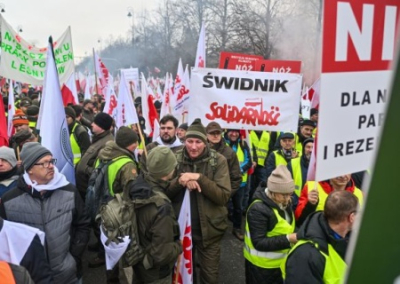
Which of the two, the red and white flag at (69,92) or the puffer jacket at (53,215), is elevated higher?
the red and white flag at (69,92)

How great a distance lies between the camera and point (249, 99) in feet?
13.1

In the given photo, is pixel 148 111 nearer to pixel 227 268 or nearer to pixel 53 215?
pixel 227 268

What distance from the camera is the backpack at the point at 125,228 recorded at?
2568 millimetres

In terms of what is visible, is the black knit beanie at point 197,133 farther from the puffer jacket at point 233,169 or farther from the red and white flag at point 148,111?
the red and white flag at point 148,111

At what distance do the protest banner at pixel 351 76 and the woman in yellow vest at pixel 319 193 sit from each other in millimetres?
1604

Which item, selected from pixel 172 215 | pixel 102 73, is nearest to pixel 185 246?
pixel 172 215

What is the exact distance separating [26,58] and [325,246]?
6895mm

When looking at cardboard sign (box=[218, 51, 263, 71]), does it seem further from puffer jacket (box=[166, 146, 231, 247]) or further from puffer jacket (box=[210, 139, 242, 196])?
puffer jacket (box=[166, 146, 231, 247])

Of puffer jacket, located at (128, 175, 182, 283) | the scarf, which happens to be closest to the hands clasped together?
puffer jacket, located at (128, 175, 182, 283)

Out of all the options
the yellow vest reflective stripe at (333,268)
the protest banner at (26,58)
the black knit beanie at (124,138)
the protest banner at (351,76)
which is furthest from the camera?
the protest banner at (26,58)

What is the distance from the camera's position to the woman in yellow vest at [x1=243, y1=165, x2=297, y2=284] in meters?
2.79

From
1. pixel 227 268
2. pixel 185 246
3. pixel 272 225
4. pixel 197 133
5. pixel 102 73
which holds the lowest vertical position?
pixel 227 268

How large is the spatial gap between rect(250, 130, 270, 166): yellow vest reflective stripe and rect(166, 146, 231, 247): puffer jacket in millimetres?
2856

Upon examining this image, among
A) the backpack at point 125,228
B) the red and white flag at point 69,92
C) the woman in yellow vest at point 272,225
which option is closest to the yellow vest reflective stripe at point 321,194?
the woman in yellow vest at point 272,225
